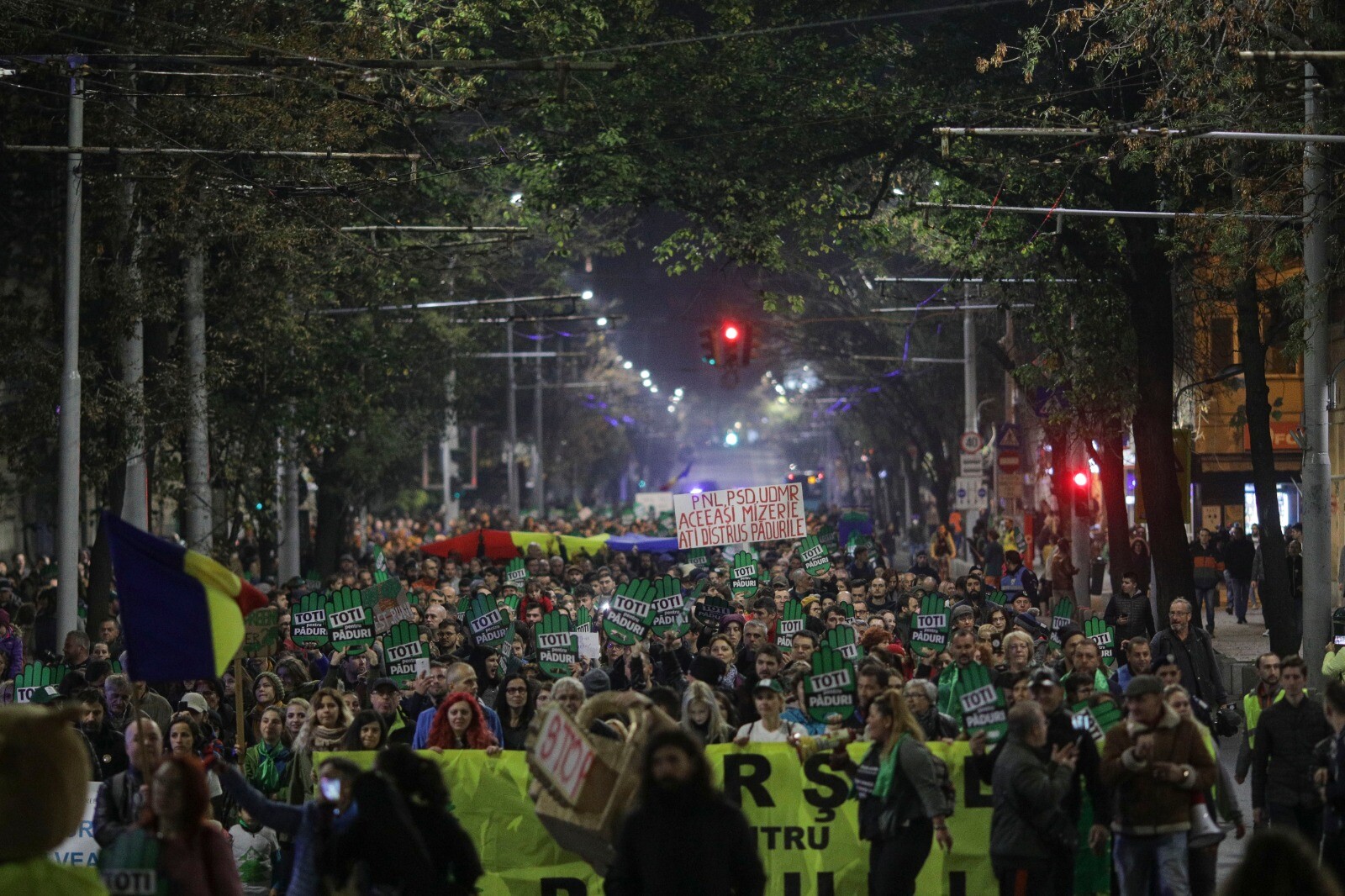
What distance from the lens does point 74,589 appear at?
20.5m

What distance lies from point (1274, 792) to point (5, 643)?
1234 centimetres

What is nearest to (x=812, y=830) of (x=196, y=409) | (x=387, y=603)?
(x=387, y=603)

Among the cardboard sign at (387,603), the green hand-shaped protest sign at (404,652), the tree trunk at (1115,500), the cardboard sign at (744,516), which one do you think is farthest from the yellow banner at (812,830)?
the tree trunk at (1115,500)

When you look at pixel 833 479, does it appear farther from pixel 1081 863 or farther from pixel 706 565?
pixel 1081 863

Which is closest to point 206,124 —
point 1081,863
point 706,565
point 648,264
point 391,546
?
point 706,565

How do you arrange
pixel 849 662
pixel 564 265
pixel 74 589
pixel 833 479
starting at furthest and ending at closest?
pixel 833 479
pixel 564 265
pixel 74 589
pixel 849 662

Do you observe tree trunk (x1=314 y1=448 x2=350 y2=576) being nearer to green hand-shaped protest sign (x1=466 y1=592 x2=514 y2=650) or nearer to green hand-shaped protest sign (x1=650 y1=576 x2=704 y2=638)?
green hand-shaped protest sign (x1=466 y1=592 x2=514 y2=650)

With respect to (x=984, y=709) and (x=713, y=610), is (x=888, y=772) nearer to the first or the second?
(x=984, y=709)

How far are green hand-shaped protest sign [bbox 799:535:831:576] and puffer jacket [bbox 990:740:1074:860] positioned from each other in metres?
15.9

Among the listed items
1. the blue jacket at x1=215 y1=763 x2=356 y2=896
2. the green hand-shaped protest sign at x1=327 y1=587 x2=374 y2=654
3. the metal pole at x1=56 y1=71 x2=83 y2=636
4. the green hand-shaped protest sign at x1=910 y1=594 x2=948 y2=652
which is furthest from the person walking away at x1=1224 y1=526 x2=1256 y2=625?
the blue jacket at x1=215 y1=763 x2=356 y2=896

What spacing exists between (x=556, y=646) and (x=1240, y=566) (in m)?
18.2

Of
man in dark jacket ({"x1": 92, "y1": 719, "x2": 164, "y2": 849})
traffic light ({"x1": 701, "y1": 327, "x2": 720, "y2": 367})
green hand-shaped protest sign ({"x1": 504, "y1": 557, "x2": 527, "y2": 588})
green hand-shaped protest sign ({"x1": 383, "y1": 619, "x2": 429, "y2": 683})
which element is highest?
traffic light ({"x1": 701, "y1": 327, "x2": 720, "y2": 367})

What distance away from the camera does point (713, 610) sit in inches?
765

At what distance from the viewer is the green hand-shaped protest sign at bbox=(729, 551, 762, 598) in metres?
23.6
